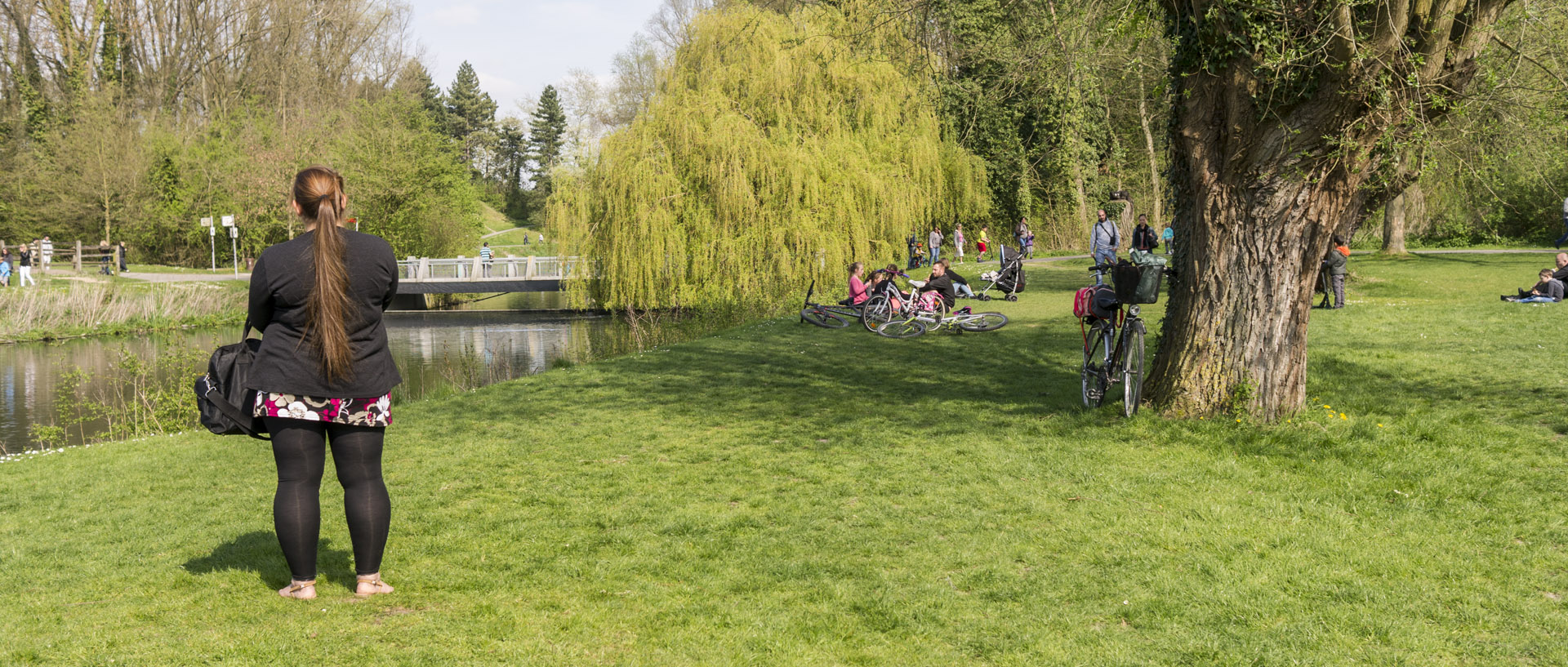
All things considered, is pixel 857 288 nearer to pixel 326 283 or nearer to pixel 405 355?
pixel 326 283

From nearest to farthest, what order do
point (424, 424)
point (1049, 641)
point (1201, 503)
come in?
point (1049, 641)
point (1201, 503)
point (424, 424)

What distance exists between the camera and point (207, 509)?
6.19 meters

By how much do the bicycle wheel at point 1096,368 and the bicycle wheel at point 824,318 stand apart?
820cm

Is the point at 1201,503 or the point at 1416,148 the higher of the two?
the point at 1416,148

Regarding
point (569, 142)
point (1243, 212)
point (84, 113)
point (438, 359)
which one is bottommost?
point (438, 359)

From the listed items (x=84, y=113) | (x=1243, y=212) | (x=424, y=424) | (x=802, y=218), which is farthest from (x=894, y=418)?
(x=84, y=113)

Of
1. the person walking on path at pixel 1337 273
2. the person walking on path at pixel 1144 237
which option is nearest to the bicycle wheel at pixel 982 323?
the person walking on path at pixel 1144 237

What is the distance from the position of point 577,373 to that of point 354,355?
29.8 ft

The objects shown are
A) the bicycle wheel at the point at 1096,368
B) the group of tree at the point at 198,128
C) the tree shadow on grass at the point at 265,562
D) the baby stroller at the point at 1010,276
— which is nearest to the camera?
the tree shadow on grass at the point at 265,562

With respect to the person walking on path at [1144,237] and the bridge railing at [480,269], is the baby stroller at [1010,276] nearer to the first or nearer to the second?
the person walking on path at [1144,237]

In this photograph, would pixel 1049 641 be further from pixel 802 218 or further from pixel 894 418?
pixel 802 218

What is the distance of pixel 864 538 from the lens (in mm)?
5223

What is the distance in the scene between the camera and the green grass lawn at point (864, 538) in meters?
3.85

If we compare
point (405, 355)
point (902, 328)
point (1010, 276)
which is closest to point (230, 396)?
point (902, 328)
